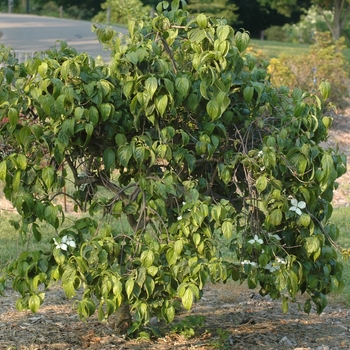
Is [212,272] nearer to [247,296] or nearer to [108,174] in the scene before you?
[108,174]

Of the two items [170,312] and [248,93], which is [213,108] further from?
[170,312]

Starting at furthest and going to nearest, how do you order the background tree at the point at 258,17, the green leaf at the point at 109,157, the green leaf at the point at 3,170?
the background tree at the point at 258,17
the green leaf at the point at 109,157
the green leaf at the point at 3,170

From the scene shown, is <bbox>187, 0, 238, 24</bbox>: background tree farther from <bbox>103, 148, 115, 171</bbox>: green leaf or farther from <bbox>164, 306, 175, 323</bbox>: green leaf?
<bbox>164, 306, 175, 323</bbox>: green leaf

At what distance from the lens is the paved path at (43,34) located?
69.3 feet

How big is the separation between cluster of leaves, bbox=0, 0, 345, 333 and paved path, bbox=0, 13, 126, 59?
15990 mm

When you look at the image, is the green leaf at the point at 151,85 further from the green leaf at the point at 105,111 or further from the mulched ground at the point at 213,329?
the mulched ground at the point at 213,329

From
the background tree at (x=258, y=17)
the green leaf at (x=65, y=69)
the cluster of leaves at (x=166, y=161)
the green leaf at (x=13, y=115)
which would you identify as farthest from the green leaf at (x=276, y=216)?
the background tree at (x=258, y=17)

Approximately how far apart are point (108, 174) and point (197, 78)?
0.70m

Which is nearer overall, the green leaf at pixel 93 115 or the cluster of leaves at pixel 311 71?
the green leaf at pixel 93 115

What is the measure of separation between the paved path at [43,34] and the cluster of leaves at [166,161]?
1599 centimetres

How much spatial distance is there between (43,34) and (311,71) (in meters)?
12.9

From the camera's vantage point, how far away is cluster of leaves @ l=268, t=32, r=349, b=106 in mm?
13773

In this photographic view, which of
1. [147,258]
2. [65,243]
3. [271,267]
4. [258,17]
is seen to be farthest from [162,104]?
[258,17]

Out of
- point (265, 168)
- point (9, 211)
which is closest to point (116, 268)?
point (265, 168)
